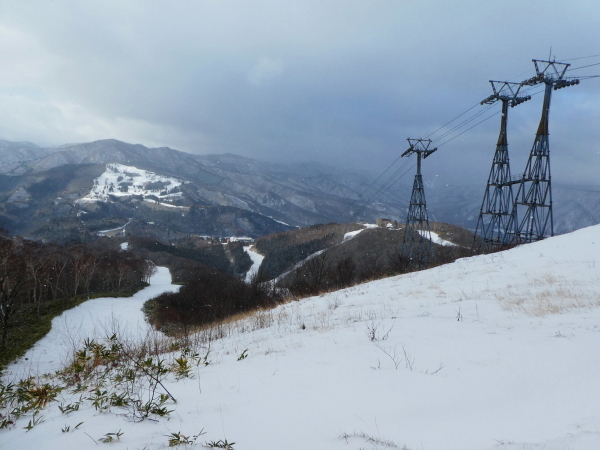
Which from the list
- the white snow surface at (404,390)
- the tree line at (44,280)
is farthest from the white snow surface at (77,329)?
the white snow surface at (404,390)

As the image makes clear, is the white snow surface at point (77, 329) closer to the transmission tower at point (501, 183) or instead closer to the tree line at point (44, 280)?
the tree line at point (44, 280)

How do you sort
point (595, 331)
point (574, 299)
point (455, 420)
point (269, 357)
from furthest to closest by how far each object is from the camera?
point (574, 299) < point (269, 357) < point (595, 331) < point (455, 420)

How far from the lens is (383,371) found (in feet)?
16.2

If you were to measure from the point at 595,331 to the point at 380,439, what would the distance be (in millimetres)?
5374

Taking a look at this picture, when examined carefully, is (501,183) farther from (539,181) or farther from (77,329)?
(77,329)

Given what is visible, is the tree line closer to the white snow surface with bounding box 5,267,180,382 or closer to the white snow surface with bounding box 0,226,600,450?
the white snow surface with bounding box 5,267,180,382

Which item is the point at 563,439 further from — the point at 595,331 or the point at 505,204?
the point at 505,204

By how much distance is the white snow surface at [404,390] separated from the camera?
339 cm

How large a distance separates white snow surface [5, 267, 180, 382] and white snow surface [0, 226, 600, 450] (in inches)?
206

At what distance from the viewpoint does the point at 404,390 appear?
170 inches

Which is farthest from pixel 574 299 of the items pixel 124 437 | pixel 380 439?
pixel 124 437

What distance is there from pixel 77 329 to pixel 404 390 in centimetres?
3674

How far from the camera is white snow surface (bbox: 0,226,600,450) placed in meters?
3.39

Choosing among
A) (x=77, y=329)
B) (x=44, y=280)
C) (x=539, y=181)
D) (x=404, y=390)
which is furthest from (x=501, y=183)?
(x=44, y=280)
